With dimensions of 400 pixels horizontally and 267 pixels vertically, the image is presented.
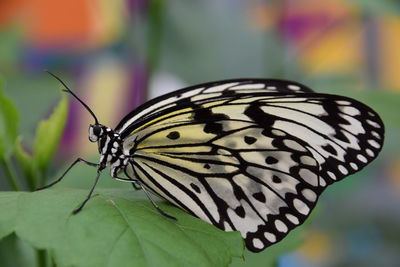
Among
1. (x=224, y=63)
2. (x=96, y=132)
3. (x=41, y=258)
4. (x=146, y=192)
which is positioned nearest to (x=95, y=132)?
(x=96, y=132)

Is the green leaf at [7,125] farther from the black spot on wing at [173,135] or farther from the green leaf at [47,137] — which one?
the black spot on wing at [173,135]

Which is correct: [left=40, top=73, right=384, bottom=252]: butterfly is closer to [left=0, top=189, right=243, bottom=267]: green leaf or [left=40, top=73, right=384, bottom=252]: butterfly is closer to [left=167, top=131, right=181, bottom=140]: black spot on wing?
[left=167, top=131, right=181, bottom=140]: black spot on wing

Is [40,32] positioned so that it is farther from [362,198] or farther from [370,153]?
[370,153]

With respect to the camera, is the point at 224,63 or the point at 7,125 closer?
the point at 7,125

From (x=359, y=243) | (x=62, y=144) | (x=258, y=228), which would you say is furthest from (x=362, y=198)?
(x=258, y=228)

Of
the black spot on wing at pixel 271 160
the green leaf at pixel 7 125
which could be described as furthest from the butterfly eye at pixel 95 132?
the black spot on wing at pixel 271 160

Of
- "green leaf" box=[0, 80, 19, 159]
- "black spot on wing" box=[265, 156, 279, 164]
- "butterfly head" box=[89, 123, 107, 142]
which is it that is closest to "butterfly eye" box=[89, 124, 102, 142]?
"butterfly head" box=[89, 123, 107, 142]

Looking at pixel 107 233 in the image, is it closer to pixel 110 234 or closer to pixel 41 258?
pixel 110 234
